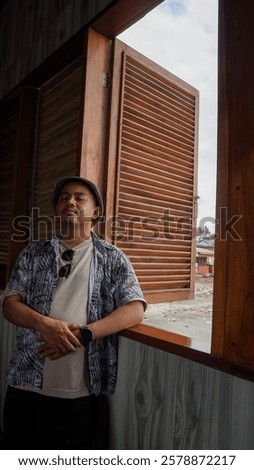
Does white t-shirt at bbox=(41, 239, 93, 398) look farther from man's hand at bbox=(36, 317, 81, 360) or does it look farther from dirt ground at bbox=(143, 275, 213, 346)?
dirt ground at bbox=(143, 275, 213, 346)

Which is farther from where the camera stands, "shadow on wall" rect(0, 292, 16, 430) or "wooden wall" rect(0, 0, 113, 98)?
"shadow on wall" rect(0, 292, 16, 430)

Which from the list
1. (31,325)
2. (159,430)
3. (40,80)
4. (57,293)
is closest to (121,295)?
(57,293)

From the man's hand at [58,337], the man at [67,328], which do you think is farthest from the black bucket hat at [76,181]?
the man's hand at [58,337]

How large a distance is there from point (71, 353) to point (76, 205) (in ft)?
2.14

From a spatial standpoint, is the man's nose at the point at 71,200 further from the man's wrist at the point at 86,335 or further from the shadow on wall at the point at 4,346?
the shadow on wall at the point at 4,346

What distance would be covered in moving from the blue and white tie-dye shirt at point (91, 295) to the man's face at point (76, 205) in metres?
0.14

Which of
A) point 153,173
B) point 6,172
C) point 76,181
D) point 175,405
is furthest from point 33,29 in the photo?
point 175,405

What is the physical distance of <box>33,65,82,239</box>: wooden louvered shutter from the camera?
193 centimetres

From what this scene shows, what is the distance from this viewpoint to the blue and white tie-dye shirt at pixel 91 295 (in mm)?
1271

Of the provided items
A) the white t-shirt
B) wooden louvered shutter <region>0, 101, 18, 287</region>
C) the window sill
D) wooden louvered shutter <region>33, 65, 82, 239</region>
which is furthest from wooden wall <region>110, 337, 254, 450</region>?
wooden louvered shutter <region>0, 101, 18, 287</region>

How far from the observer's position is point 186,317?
1.73 m

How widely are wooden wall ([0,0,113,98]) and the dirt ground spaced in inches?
67.6
